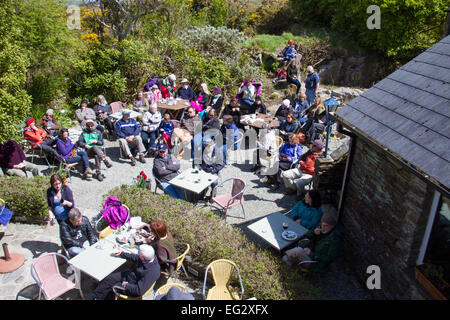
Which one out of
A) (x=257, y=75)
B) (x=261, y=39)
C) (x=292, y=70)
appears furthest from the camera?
(x=261, y=39)

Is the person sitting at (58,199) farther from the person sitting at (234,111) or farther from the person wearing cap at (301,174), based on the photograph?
the person sitting at (234,111)

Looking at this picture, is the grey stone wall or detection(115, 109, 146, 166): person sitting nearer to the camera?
the grey stone wall

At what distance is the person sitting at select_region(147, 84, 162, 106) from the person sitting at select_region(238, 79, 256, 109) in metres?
2.85

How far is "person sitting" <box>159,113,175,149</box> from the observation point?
34.5ft

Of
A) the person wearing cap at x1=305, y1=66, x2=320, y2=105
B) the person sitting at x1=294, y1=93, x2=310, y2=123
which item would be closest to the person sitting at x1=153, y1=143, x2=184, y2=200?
the person sitting at x1=294, y1=93, x2=310, y2=123

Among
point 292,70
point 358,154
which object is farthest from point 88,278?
point 292,70

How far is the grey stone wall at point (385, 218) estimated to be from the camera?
5.12m

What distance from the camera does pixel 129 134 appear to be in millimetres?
10336

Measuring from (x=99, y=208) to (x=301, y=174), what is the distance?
187 inches

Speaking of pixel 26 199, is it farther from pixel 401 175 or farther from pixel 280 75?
pixel 280 75

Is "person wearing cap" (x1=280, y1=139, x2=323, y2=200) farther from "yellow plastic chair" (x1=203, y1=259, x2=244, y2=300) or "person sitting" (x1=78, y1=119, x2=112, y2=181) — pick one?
"person sitting" (x1=78, y1=119, x2=112, y2=181)

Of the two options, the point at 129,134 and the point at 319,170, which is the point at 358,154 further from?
the point at 129,134
